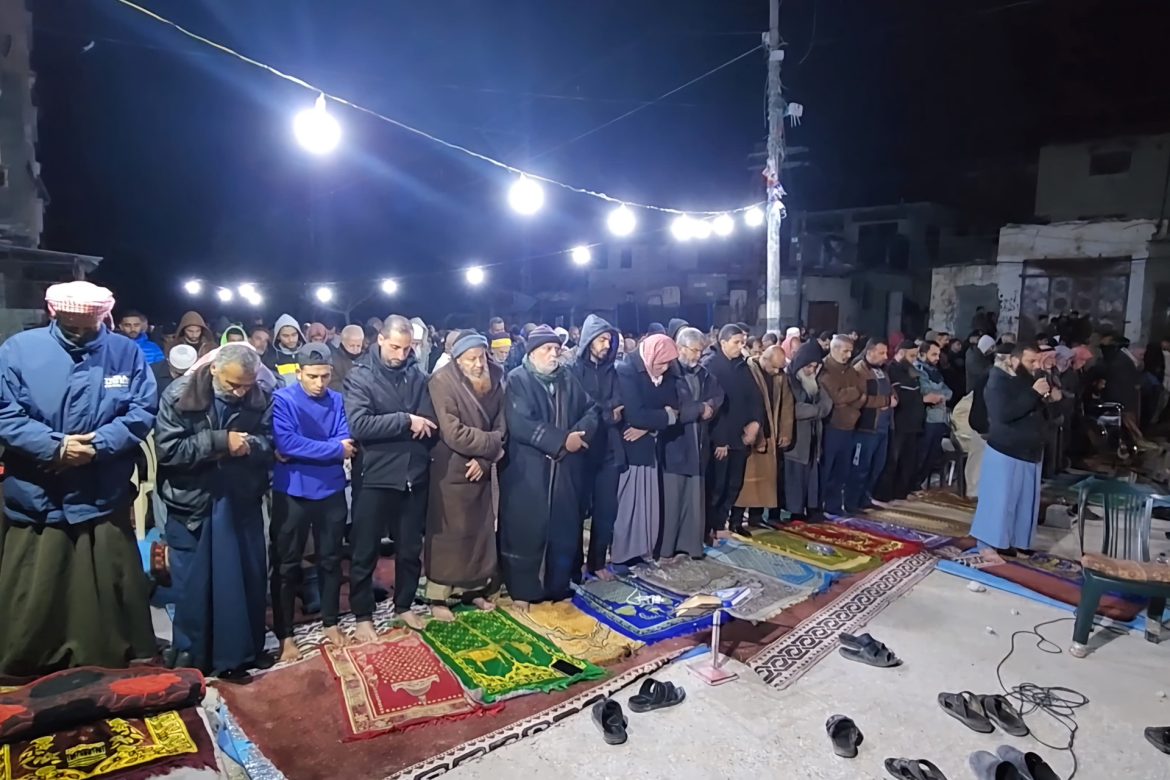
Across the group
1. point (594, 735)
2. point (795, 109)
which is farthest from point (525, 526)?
point (795, 109)

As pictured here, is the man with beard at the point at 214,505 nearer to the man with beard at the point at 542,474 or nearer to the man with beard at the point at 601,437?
the man with beard at the point at 542,474

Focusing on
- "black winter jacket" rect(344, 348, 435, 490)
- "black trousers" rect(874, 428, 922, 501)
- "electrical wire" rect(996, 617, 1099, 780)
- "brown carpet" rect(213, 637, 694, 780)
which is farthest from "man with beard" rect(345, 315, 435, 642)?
"black trousers" rect(874, 428, 922, 501)

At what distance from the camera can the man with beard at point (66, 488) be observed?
11.5 ft

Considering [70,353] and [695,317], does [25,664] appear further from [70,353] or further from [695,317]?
[695,317]

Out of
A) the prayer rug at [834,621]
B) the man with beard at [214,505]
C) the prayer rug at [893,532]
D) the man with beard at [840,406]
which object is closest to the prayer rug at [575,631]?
the prayer rug at [834,621]

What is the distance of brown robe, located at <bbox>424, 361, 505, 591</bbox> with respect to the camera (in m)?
4.41

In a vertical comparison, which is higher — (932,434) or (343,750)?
(932,434)

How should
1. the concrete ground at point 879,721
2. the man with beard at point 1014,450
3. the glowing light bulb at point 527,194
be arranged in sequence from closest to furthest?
the concrete ground at point 879,721 < the man with beard at point 1014,450 < the glowing light bulb at point 527,194

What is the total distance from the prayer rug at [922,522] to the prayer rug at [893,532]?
124 millimetres

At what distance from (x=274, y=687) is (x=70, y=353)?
2.09 meters

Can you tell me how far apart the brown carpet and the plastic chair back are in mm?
3835

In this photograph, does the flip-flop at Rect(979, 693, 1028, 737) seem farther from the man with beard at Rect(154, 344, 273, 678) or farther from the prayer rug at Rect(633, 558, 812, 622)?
the man with beard at Rect(154, 344, 273, 678)

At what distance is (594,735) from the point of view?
3.41 m

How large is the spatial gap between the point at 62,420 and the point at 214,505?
865mm
